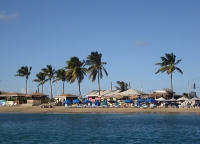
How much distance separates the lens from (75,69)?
81.4m

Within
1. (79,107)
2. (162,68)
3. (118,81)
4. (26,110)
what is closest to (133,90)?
(162,68)

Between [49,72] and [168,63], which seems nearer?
[168,63]

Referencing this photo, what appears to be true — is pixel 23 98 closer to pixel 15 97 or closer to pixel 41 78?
pixel 15 97

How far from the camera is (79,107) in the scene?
207 feet

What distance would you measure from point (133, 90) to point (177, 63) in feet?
39.0

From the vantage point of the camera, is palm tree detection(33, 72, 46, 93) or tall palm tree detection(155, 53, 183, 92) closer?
tall palm tree detection(155, 53, 183, 92)

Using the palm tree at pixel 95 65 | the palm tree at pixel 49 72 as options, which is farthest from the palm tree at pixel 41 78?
the palm tree at pixel 95 65

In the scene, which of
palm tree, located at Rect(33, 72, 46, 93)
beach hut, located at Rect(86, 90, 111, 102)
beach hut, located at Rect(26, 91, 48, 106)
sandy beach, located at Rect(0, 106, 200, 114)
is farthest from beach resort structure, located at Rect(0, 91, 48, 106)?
palm tree, located at Rect(33, 72, 46, 93)

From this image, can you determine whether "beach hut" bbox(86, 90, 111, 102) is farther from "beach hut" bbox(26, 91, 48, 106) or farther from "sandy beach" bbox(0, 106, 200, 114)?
"sandy beach" bbox(0, 106, 200, 114)

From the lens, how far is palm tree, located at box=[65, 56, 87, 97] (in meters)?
81.7

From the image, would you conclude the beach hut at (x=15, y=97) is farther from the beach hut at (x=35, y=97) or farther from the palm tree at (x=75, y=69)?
the palm tree at (x=75, y=69)

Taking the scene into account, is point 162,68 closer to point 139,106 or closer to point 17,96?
point 139,106

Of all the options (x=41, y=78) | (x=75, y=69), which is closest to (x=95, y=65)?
(x=75, y=69)

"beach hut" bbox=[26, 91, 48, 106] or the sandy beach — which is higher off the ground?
"beach hut" bbox=[26, 91, 48, 106]
